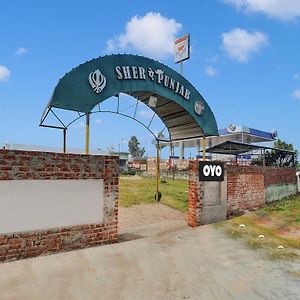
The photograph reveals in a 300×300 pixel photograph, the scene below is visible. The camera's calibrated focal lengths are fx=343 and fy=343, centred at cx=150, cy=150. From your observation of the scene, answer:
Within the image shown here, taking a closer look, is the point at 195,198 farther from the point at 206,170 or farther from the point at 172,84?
the point at 172,84

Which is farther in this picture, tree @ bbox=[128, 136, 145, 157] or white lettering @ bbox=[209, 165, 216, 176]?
tree @ bbox=[128, 136, 145, 157]

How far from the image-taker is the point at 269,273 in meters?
7.38

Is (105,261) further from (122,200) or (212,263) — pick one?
(122,200)

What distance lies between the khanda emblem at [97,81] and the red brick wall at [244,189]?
A: 6976 millimetres

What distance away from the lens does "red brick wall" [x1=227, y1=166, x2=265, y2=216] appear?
577 inches

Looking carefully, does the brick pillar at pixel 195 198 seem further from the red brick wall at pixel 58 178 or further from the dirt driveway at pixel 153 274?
the red brick wall at pixel 58 178

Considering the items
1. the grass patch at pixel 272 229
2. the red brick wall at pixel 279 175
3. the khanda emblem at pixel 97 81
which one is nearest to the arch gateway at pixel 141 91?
the khanda emblem at pixel 97 81

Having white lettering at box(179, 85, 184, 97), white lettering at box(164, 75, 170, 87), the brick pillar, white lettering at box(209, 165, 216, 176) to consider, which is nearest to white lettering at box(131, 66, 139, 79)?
white lettering at box(164, 75, 170, 87)

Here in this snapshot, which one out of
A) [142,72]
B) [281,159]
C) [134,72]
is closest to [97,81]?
[134,72]

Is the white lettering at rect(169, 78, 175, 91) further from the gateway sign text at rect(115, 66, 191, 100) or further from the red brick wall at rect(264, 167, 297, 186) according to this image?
the red brick wall at rect(264, 167, 297, 186)

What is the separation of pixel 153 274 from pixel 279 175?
13.7 metres

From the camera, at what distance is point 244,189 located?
15461 mm

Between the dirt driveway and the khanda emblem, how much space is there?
4.53 m

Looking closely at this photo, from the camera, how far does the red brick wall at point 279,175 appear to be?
17.5m
